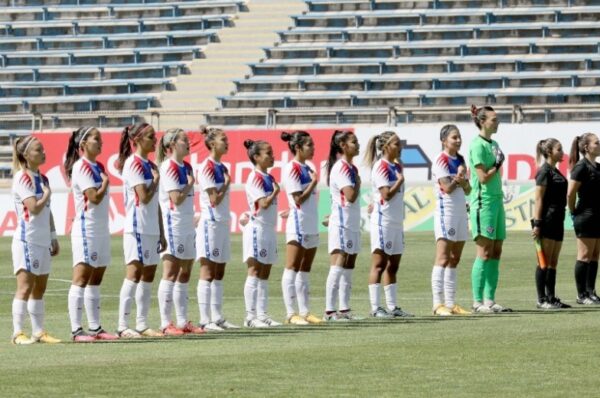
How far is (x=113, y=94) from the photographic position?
42.5m

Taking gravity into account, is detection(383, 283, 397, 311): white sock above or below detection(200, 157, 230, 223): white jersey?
below

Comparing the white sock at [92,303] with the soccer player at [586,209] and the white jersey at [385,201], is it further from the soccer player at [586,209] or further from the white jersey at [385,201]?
the soccer player at [586,209]

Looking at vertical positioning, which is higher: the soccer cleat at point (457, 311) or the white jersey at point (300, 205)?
the white jersey at point (300, 205)

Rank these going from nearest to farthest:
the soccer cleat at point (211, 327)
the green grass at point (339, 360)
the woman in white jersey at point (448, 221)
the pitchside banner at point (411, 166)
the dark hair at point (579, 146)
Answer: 1. the green grass at point (339, 360)
2. the soccer cleat at point (211, 327)
3. the woman in white jersey at point (448, 221)
4. the dark hair at point (579, 146)
5. the pitchside banner at point (411, 166)

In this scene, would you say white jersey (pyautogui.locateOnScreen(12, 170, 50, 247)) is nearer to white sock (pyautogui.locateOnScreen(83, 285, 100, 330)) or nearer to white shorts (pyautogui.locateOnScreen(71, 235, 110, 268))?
white shorts (pyautogui.locateOnScreen(71, 235, 110, 268))

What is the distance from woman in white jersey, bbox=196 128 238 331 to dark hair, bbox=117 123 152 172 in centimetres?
100

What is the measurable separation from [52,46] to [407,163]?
16889 millimetres

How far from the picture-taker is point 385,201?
51.2 ft

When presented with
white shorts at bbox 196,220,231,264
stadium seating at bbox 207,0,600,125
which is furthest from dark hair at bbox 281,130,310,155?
stadium seating at bbox 207,0,600,125

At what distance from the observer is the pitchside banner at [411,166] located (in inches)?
1234

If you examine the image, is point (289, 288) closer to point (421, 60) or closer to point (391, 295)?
point (391, 295)

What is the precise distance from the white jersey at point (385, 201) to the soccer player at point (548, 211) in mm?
1792

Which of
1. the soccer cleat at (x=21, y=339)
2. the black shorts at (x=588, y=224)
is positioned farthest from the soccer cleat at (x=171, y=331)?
the black shorts at (x=588, y=224)

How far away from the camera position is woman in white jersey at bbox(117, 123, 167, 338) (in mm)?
13633
